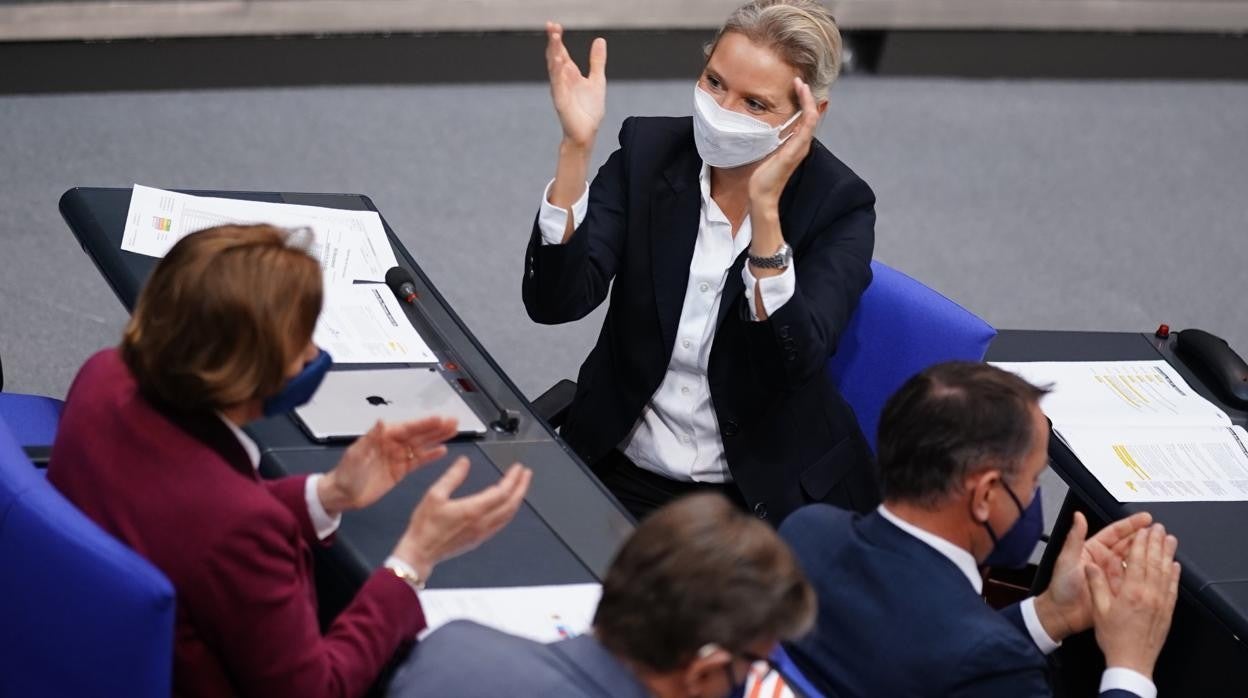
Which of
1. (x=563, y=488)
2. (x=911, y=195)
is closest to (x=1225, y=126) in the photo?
(x=911, y=195)

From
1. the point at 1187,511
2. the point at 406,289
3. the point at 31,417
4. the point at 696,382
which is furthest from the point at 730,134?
the point at 31,417

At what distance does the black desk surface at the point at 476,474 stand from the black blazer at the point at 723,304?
0.17m

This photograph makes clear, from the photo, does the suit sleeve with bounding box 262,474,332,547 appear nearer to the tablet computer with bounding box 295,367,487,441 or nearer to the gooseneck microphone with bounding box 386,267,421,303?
the tablet computer with bounding box 295,367,487,441

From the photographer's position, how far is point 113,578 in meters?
1.60

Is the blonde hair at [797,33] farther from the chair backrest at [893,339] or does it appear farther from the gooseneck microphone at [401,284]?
the gooseneck microphone at [401,284]

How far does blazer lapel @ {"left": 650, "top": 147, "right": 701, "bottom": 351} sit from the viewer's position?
2.61 meters

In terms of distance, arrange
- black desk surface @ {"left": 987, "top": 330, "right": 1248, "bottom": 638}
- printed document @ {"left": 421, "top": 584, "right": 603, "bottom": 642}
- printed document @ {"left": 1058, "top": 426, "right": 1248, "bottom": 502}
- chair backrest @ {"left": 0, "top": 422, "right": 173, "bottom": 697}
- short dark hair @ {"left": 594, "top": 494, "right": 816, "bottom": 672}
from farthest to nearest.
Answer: printed document @ {"left": 1058, "top": 426, "right": 1248, "bottom": 502} → black desk surface @ {"left": 987, "top": 330, "right": 1248, "bottom": 638} → printed document @ {"left": 421, "top": 584, "right": 603, "bottom": 642} → chair backrest @ {"left": 0, "top": 422, "right": 173, "bottom": 697} → short dark hair @ {"left": 594, "top": 494, "right": 816, "bottom": 672}

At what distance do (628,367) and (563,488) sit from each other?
1.53 ft

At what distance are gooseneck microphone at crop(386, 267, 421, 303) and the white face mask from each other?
0.52m

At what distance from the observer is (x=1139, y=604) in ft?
7.13

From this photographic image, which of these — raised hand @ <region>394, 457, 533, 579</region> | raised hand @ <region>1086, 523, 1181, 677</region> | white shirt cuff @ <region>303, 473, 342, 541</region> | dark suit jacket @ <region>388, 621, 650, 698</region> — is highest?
dark suit jacket @ <region>388, 621, 650, 698</region>

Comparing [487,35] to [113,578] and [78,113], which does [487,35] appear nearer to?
[78,113]

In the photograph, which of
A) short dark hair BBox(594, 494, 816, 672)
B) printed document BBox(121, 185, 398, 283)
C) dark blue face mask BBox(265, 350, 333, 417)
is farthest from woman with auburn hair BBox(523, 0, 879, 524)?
short dark hair BBox(594, 494, 816, 672)

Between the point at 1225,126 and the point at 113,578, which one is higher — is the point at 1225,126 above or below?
below
